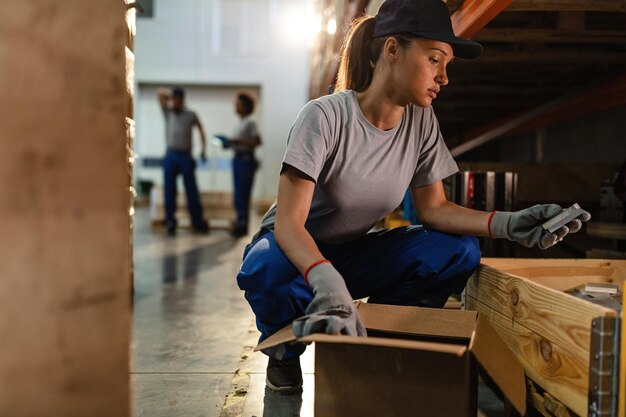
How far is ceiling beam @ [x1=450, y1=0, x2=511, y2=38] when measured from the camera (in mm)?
1990

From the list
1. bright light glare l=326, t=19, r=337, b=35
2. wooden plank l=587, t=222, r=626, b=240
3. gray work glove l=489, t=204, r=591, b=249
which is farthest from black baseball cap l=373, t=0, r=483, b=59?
bright light glare l=326, t=19, r=337, b=35

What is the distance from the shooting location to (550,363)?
1487mm

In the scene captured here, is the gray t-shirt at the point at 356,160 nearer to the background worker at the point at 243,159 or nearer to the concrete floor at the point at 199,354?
the concrete floor at the point at 199,354

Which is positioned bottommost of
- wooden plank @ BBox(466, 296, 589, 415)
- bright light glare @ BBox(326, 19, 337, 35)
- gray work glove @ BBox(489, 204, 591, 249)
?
wooden plank @ BBox(466, 296, 589, 415)

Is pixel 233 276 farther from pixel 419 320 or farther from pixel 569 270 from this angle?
pixel 419 320

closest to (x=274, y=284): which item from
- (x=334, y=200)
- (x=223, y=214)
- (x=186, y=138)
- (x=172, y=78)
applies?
(x=334, y=200)

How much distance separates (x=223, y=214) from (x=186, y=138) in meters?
1.40

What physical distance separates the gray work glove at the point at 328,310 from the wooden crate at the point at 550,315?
47 centimetres

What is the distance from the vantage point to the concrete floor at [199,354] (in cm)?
189

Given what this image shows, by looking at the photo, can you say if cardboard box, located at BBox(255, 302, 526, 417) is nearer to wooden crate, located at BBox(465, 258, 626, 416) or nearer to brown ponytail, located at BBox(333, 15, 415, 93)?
wooden crate, located at BBox(465, 258, 626, 416)

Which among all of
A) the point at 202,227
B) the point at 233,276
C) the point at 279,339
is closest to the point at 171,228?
the point at 202,227

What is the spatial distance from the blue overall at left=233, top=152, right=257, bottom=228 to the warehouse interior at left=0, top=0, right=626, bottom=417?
9.86ft

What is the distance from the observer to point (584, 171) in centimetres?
376

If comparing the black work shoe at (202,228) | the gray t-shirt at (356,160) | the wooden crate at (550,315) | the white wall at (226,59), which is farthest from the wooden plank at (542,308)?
the white wall at (226,59)
